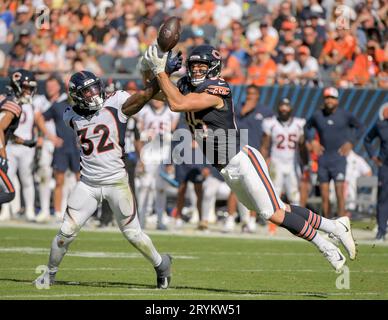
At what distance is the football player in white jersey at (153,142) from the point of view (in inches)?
596

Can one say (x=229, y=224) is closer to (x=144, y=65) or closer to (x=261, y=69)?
(x=261, y=69)

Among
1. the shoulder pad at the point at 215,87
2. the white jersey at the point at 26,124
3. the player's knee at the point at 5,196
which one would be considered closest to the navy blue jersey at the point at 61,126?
the white jersey at the point at 26,124

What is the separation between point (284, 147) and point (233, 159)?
733cm

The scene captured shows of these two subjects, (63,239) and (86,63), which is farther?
(86,63)

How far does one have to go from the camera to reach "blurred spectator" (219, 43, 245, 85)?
668 inches

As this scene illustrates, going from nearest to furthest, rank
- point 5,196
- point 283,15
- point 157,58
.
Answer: point 157,58 < point 5,196 < point 283,15

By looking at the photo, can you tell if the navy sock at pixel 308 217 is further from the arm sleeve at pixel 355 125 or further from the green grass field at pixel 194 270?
the arm sleeve at pixel 355 125

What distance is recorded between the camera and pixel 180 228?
15094 millimetres

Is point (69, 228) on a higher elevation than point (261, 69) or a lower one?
lower

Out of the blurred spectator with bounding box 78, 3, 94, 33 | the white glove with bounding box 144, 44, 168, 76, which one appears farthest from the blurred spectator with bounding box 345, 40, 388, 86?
the white glove with bounding box 144, 44, 168, 76

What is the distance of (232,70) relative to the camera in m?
17.0

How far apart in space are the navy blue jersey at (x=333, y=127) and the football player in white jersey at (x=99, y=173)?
656 cm

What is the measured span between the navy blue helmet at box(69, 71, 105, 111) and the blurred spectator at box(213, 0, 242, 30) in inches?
435

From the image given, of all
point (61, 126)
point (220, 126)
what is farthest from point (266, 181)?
point (61, 126)
